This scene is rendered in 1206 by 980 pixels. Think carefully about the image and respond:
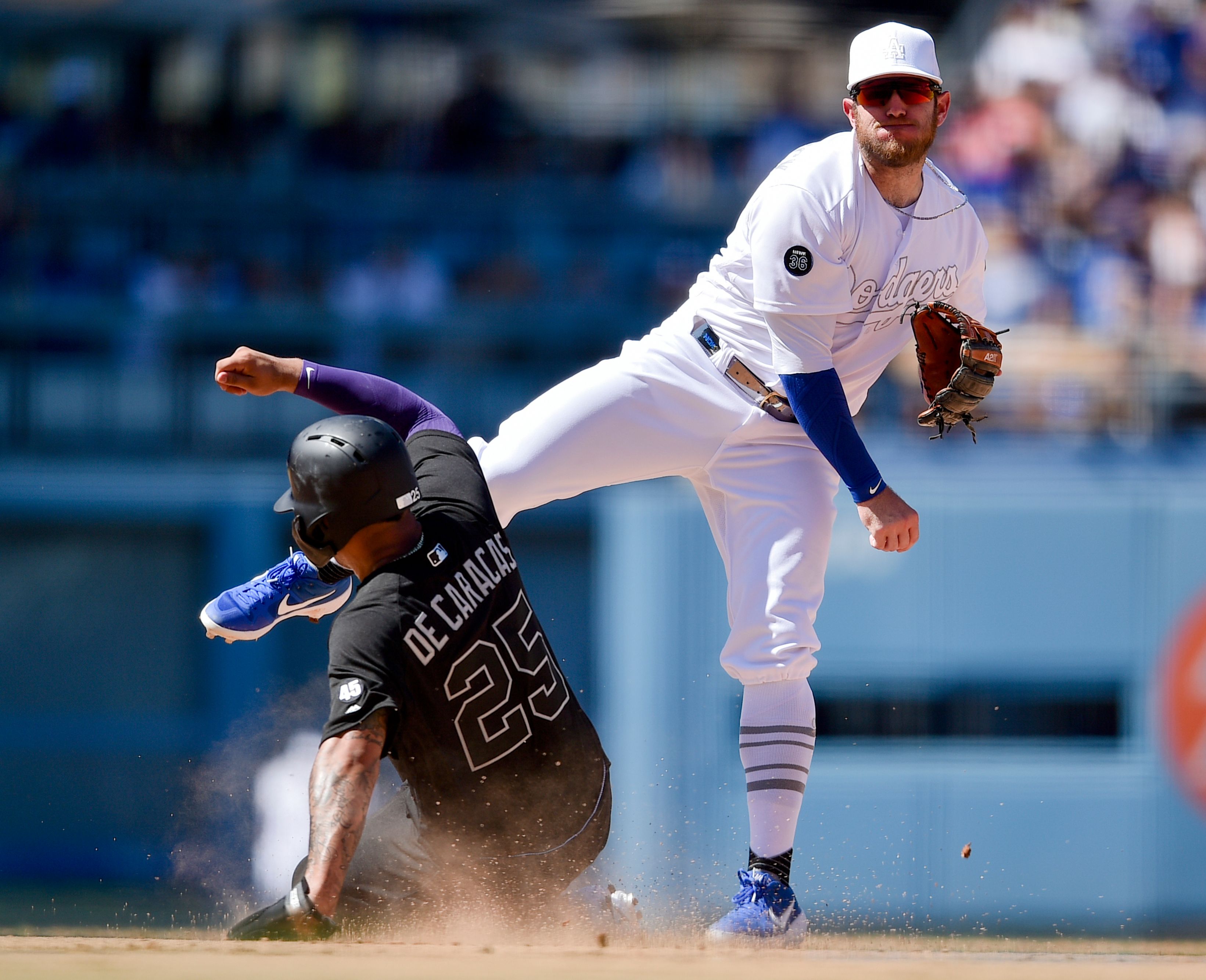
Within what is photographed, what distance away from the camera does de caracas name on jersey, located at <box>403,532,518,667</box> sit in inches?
125

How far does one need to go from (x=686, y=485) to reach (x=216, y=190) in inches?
133

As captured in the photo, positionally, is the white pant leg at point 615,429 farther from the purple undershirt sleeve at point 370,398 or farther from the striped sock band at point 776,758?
the striped sock band at point 776,758

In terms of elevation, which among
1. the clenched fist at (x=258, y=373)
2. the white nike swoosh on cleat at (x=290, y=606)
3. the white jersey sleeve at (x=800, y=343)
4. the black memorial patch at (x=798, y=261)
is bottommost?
the white nike swoosh on cleat at (x=290, y=606)

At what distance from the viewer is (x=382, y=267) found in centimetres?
910

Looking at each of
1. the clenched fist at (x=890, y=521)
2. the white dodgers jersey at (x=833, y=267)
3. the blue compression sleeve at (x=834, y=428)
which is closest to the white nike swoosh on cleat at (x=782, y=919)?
the clenched fist at (x=890, y=521)

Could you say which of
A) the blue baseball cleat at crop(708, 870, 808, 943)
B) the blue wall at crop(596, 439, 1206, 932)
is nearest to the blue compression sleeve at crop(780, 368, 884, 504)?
the blue baseball cleat at crop(708, 870, 808, 943)

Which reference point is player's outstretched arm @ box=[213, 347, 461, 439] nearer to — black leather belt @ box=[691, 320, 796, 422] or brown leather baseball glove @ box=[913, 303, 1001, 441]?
black leather belt @ box=[691, 320, 796, 422]

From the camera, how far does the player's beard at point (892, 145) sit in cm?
381

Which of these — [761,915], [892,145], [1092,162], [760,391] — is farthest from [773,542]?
[1092,162]

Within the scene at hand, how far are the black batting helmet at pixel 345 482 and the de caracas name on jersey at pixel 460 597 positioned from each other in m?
0.15

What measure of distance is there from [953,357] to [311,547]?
5.96ft

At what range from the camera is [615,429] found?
4082 millimetres

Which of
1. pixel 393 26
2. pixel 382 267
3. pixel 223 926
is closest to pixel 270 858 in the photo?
pixel 223 926

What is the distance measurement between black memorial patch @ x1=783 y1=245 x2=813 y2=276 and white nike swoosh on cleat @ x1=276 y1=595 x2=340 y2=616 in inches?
59.6
